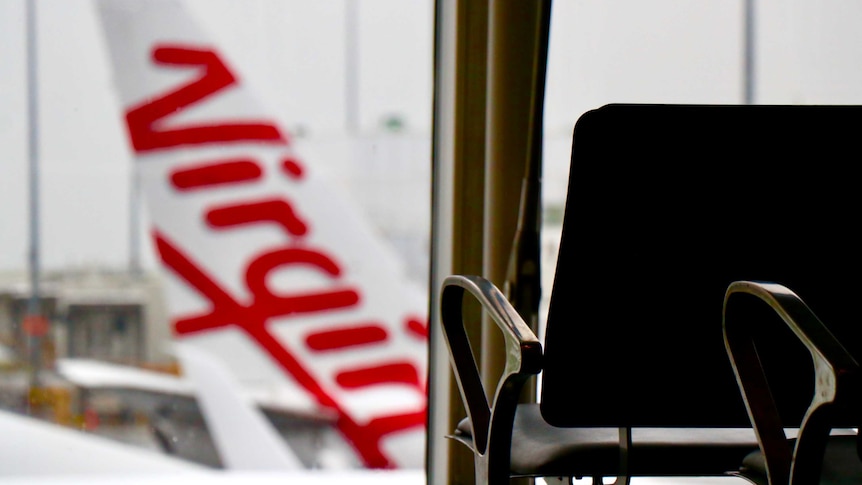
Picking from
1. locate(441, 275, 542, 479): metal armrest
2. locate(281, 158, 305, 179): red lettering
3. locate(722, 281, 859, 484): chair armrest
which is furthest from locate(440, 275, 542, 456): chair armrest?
locate(281, 158, 305, 179): red lettering

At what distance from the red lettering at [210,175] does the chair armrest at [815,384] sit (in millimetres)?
3185

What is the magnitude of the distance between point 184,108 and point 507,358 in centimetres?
312

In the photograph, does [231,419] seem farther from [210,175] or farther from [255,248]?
[210,175]

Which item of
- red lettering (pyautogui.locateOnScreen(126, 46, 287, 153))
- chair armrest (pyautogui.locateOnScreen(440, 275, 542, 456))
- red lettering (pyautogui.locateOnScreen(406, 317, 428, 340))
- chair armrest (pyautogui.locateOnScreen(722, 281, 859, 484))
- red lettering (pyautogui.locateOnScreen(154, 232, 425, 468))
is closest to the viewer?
chair armrest (pyautogui.locateOnScreen(722, 281, 859, 484))

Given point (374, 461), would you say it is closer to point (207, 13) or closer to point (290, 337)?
point (290, 337)

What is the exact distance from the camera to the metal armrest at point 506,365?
2.84 ft

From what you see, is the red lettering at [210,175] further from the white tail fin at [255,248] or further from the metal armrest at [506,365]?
the metal armrest at [506,365]

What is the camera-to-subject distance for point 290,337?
394 cm

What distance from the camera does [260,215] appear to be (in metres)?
3.84

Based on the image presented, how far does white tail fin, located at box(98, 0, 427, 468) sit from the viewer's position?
12.2ft

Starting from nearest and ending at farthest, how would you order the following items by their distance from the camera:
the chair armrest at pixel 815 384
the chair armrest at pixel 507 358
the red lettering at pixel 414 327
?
1. the chair armrest at pixel 815 384
2. the chair armrest at pixel 507 358
3. the red lettering at pixel 414 327

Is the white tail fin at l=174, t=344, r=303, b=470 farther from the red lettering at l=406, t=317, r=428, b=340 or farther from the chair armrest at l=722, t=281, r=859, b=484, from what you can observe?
the chair armrest at l=722, t=281, r=859, b=484

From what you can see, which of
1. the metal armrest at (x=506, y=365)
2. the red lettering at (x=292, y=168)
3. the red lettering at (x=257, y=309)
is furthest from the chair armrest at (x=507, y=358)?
the red lettering at (x=292, y=168)

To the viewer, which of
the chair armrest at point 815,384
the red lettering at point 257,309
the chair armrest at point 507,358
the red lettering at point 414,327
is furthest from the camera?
the red lettering at point 414,327
